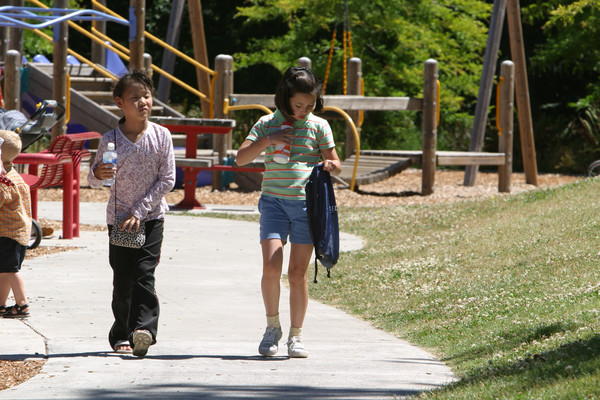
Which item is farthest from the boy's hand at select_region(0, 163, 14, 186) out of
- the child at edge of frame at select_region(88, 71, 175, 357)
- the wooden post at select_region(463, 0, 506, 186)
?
the wooden post at select_region(463, 0, 506, 186)

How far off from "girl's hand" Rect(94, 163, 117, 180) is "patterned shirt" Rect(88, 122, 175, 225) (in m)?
0.11

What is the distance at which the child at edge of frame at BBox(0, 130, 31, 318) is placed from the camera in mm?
6621

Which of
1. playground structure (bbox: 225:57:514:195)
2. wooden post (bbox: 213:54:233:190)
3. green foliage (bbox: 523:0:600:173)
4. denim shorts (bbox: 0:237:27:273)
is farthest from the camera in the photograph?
green foliage (bbox: 523:0:600:173)

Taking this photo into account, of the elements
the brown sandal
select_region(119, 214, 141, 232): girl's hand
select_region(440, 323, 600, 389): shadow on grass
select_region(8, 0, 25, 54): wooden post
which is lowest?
the brown sandal

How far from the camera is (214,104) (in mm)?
17438

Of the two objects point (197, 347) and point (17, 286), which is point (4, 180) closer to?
point (17, 286)

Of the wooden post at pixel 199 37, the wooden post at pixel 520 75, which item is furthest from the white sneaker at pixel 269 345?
the wooden post at pixel 520 75

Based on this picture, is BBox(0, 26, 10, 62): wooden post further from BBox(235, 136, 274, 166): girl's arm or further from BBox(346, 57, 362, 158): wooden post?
BBox(235, 136, 274, 166): girl's arm

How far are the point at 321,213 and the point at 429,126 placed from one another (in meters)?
12.4

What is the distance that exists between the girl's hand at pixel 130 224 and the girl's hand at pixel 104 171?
0.27 m

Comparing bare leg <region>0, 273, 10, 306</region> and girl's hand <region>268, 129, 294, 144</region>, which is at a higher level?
girl's hand <region>268, 129, 294, 144</region>

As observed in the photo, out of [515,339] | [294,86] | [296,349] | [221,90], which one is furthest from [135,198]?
[221,90]

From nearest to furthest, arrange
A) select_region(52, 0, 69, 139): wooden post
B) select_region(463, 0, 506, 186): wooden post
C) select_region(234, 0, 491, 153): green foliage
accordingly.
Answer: select_region(52, 0, 69, 139): wooden post < select_region(463, 0, 506, 186): wooden post < select_region(234, 0, 491, 153): green foliage

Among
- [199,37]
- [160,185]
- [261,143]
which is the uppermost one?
[199,37]
